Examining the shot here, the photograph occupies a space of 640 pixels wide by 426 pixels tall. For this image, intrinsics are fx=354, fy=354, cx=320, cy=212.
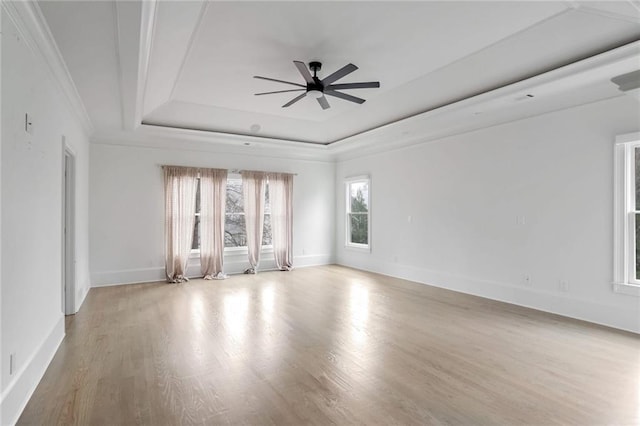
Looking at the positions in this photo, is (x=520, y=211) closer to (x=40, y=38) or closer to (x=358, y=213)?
(x=358, y=213)

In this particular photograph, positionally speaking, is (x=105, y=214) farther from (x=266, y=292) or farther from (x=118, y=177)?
(x=266, y=292)

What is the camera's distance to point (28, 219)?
8.46ft

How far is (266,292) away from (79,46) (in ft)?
13.2

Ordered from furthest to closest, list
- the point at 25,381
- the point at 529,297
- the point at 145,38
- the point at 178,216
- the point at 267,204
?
1. the point at 267,204
2. the point at 178,216
3. the point at 529,297
4. the point at 145,38
5. the point at 25,381

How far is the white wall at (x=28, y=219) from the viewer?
2172 millimetres

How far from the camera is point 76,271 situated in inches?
181

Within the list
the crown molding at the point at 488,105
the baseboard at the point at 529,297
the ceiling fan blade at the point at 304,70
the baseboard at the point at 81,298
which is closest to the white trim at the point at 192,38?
the ceiling fan blade at the point at 304,70

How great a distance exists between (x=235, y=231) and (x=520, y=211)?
525 centimetres

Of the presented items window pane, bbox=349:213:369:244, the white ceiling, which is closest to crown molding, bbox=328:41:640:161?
Answer: the white ceiling

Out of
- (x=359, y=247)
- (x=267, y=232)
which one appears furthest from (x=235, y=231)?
(x=359, y=247)

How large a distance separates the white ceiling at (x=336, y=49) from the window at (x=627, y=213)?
68 centimetres

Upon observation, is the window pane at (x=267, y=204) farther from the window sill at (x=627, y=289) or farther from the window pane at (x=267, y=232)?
the window sill at (x=627, y=289)

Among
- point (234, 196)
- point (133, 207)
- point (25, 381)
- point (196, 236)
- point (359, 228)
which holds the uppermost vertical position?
point (234, 196)

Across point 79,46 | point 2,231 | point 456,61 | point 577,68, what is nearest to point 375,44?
point 456,61
